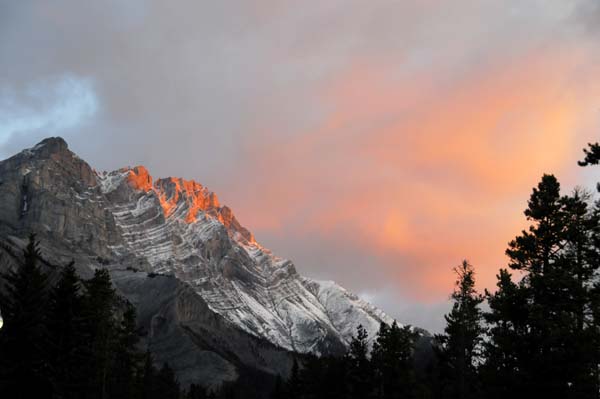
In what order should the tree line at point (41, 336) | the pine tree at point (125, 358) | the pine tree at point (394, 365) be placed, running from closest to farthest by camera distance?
1. the tree line at point (41, 336)
2. the pine tree at point (394, 365)
3. the pine tree at point (125, 358)

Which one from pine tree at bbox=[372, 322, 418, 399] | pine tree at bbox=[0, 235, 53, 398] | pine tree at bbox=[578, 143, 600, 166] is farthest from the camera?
pine tree at bbox=[372, 322, 418, 399]

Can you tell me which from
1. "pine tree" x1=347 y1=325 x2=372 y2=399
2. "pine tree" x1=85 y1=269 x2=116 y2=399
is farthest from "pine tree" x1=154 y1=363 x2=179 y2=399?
"pine tree" x1=347 y1=325 x2=372 y2=399

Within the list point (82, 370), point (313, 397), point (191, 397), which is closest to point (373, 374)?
point (313, 397)

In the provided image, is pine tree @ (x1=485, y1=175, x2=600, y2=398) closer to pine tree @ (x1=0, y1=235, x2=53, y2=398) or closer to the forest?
the forest

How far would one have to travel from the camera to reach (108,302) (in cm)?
6800

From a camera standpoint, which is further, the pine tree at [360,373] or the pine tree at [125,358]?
the pine tree at [125,358]

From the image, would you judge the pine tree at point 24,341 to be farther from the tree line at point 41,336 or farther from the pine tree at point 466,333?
the pine tree at point 466,333

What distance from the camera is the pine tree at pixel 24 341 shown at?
41.4 meters

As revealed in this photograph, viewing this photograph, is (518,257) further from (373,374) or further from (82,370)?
(373,374)

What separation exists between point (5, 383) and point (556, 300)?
30.4 m

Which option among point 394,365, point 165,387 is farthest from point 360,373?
point 165,387

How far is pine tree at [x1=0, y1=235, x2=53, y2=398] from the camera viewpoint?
4141cm

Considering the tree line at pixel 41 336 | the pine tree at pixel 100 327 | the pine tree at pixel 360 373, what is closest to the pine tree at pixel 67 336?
the tree line at pixel 41 336

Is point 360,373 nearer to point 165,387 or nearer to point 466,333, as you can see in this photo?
point 466,333
